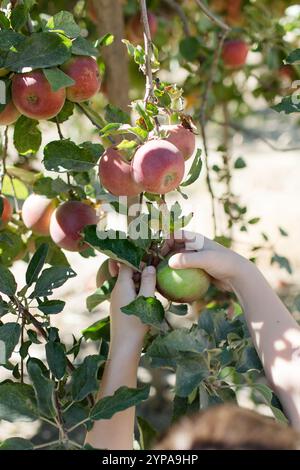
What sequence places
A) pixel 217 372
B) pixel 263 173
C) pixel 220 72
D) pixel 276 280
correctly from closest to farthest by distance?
pixel 217 372 < pixel 220 72 < pixel 276 280 < pixel 263 173

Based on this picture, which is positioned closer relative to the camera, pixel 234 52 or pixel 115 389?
pixel 115 389

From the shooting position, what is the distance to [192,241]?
3.59 feet

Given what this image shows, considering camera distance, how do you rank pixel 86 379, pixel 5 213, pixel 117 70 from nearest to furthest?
pixel 86 379
pixel 5 213
pixel 117 70

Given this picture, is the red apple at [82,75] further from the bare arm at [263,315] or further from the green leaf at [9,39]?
the bare arm at [263,315]

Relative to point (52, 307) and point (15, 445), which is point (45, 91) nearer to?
point (52, 307)

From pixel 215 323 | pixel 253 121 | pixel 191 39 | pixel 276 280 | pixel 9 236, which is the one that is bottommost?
pixel 215 323

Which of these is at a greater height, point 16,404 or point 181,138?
point 181,138

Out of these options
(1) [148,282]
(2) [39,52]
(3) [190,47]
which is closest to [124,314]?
(1) [148,282]

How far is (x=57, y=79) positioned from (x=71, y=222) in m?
0.29

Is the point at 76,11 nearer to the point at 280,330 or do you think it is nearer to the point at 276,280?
the point at 280,330

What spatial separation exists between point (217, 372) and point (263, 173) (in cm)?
446

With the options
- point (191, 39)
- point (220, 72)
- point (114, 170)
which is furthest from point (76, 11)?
point (114, 170)

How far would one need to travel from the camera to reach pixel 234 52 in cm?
202

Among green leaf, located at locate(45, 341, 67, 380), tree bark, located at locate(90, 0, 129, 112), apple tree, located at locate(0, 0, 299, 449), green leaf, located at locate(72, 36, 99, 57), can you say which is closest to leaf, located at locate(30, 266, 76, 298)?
apple tree, located at locate(0, 0, 299, 449)
